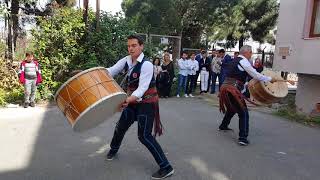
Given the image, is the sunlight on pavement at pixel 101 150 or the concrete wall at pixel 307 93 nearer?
the sunlight on pavement at pixel 101 150

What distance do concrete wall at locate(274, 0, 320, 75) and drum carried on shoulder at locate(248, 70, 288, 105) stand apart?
3215mm

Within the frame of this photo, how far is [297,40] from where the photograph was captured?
10.8m

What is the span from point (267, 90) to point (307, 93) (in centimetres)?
526

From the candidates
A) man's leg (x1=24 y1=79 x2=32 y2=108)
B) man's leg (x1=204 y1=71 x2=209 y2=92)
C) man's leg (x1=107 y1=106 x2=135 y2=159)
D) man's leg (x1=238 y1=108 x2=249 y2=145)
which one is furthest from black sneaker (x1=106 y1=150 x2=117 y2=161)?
man's leg (x1=204 y1=71 x2=209 y2=92)

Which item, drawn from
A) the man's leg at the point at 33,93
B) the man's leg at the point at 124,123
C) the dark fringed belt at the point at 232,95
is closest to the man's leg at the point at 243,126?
the dark fringed belt at the point at 232,95

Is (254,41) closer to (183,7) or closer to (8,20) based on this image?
(183,7)

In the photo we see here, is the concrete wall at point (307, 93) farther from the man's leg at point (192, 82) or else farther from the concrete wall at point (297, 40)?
the man's leg at point (192, 82)

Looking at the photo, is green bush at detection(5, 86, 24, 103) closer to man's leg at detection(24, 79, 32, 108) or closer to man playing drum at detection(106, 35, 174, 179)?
man's leg at detection(24, 79, 32, 108)

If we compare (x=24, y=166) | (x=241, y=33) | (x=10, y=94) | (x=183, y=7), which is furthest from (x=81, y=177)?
(x=241, y=33)

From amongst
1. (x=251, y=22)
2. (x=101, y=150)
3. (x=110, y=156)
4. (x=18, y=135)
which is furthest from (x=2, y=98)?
(x=251, y=22)

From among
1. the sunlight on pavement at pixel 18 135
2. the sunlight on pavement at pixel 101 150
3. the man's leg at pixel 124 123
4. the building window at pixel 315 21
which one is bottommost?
the sunlight on pavement at pixel 18 135

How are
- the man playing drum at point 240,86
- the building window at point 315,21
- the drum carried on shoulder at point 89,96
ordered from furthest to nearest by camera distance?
the building window at point 315,21, the man playing drum at point 240,86, the drum carried on shoulder at point 89,96

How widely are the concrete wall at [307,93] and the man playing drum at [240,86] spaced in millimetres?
4796

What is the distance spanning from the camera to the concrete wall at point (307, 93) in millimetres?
11227
